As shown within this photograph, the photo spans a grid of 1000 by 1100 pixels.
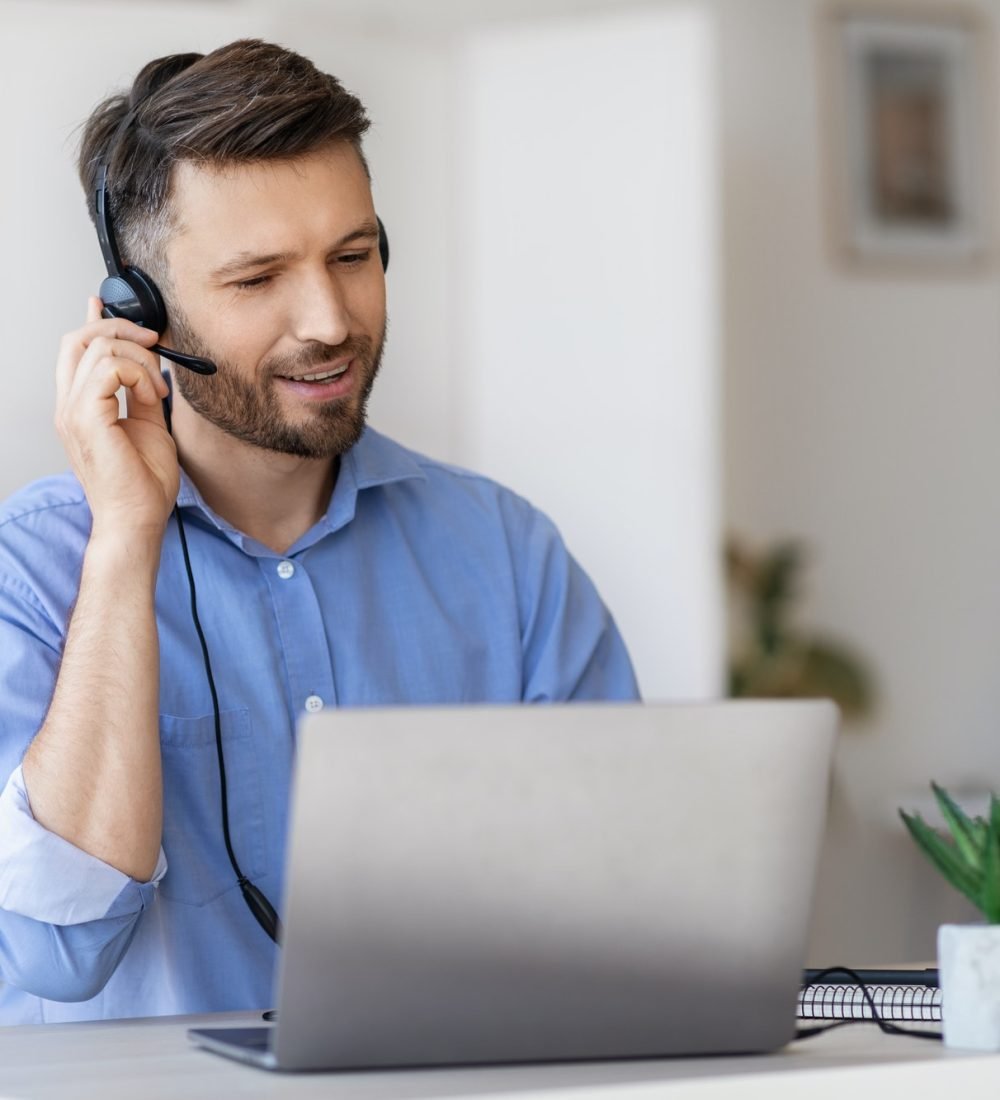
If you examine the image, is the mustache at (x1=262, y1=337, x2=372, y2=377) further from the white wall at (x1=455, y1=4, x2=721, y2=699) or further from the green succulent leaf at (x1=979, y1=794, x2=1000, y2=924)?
the white wall at (x1=455, y1=4, x2=721, y2=699)

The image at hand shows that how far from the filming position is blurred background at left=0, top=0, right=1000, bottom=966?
2877 millimetres

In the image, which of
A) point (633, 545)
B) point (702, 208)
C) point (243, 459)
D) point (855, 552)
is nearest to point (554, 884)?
point (243, 459)

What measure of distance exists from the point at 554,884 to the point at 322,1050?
157mm

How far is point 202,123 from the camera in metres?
1.57

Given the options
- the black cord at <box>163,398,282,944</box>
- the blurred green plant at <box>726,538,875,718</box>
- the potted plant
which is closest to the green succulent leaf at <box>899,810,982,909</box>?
the potted plant

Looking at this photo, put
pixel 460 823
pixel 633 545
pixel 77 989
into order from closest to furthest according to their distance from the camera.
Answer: pixel 460 823, pixel 77 989, pixel 633 545

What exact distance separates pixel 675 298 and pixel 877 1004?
2138mm

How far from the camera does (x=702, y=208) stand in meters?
3.07

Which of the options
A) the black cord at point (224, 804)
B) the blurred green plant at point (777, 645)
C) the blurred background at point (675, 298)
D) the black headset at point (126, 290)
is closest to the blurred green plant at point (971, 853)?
the black cord at point (224, 804)

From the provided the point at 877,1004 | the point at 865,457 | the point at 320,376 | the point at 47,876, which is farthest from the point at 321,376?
the point at 865,457

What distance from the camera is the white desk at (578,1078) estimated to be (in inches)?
32.5

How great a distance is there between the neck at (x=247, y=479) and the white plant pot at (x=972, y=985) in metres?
0.89

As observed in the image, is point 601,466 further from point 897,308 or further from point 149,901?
point 149,901

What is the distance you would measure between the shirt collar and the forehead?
0.24 meters
